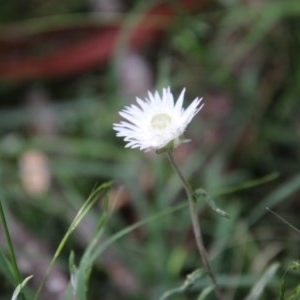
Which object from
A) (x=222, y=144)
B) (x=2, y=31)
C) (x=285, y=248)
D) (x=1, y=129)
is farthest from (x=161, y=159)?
(x=2, y=31)

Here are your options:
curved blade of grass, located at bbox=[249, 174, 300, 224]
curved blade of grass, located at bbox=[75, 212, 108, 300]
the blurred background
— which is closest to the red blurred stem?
the blurred background

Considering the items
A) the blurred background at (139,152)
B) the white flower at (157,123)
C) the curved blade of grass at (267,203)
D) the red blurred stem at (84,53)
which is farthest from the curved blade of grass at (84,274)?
the red blurred stem at (84,53)

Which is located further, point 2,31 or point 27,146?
point 2,31

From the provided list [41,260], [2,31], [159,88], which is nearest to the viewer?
[41,260]

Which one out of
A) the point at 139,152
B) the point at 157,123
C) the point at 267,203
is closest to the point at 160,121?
the point at 157,123

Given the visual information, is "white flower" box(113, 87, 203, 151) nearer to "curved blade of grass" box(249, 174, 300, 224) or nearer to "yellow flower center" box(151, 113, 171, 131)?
"yellow flower center" box(151, 113, 171, 131)

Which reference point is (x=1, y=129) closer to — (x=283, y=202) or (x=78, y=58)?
(x=78, y=58)

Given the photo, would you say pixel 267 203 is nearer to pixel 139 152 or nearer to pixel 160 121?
pixel 139 152
